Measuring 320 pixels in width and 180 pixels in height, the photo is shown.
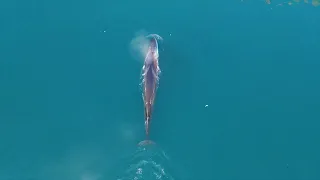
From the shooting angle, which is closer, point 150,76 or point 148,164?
point 148,164

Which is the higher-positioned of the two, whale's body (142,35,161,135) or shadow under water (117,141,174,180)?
whale's body (142,35,161,135)

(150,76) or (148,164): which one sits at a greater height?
(150,76)

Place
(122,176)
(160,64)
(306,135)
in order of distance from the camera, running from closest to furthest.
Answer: (122,176) < (306,135) < (160,64)

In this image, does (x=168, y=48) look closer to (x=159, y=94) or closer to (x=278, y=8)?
(x=159, y=94)

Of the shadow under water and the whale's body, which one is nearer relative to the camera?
the shadow under water

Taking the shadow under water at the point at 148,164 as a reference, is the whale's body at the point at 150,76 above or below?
above

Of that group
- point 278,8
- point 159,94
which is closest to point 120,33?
point 159,94

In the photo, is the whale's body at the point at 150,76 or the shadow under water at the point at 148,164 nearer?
the shadow under water at the point at 148,164

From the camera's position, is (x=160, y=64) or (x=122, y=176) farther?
(x=160, y=64)
